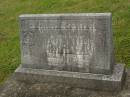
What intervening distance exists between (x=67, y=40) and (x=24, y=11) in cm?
1001

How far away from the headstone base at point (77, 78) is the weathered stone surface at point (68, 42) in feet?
0.44

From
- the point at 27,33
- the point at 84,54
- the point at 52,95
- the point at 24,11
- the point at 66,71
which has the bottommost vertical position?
the point at 52,95

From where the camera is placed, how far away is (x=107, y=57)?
257 inches

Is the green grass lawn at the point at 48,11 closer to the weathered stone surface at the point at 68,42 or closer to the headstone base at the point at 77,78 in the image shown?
the headstone base at the point at 77,78

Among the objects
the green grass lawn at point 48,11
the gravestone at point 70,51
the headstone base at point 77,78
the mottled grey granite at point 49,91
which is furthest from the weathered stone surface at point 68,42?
the green grass lawn at point 48,11

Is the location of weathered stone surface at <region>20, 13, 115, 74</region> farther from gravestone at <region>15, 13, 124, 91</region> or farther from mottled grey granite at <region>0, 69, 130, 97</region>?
mottled grey granite at <region>0, 69, 130, 97</region>

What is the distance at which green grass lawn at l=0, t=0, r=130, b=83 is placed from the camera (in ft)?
33.2

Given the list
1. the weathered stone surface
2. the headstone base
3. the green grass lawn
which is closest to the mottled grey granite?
the headstone base

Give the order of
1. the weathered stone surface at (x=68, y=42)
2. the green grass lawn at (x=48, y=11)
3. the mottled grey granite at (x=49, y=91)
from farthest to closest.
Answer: the green grass lawn at (x=48, y=11)
the mottled grey granite at (x=49, y=91)
the weathered stone surface at (x=68, y=42)

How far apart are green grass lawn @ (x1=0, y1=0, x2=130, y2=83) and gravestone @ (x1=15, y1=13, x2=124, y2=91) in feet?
8.51

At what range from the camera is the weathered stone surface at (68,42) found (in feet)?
21.2

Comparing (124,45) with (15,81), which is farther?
(124,45)

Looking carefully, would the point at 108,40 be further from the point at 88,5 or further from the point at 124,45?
the point at 88,5

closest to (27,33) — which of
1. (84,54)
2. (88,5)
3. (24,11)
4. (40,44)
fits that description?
(40,44)
